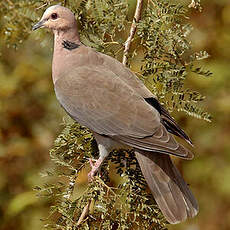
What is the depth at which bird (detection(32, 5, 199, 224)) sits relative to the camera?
2.16 metres

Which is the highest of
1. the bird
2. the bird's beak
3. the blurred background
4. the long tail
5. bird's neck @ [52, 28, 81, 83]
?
the bird's beak

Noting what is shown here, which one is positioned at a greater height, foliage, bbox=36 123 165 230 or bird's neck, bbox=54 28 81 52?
bird's neck, bbox=54 28 81 52

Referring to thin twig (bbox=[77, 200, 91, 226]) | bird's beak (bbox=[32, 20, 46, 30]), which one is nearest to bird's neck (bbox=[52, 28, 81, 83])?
bird's beak (bbox=[32, 20, 46, 30])

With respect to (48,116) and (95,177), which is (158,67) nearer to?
(95,177)

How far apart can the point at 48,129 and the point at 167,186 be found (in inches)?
68.6

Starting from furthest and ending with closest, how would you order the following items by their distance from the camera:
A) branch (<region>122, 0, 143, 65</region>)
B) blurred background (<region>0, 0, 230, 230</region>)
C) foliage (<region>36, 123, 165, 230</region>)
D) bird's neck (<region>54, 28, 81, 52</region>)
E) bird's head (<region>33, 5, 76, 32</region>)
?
blurred background (<region>0, 0, 230, 230</region>), bird's neck (<region>54, 28, 81, 52</region>), bird's head (<region>33, 5, 76, 32</region>), branch (<region>122, 0, 143, 65</region>), foliage (<region>36, 123, 165, 230</region>)

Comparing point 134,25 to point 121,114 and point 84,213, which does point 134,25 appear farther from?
point 84,213

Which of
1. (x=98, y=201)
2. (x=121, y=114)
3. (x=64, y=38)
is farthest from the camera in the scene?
(x=64, y=38)

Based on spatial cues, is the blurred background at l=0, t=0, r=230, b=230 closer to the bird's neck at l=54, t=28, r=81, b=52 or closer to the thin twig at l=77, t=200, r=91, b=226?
the bird's neck at l=54, t=28, r=81, b=52

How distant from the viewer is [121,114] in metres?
2.33

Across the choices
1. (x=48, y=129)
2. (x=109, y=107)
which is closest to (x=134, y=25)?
(x=109, y=107)

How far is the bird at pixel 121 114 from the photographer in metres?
2.16

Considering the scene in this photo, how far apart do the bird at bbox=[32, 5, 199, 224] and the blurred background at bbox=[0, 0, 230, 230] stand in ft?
4.29

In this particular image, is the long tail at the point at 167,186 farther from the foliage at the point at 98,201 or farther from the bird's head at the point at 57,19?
the bird's head at the point at 57,19
